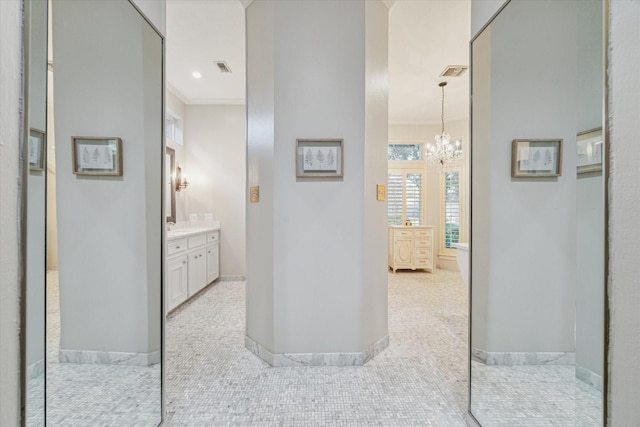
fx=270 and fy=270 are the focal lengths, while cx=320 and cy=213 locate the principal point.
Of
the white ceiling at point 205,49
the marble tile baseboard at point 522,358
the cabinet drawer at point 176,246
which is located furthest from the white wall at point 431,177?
the marble tile baseboard at point 522,358

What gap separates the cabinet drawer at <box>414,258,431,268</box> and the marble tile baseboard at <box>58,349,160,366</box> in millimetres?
4902

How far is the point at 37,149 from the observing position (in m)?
0.79

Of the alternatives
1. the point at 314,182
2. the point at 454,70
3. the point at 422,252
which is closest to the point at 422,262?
the point at 422,252

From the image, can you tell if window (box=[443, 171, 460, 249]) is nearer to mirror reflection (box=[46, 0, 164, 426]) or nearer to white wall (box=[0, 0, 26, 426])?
mirror reflection (box=[46, 0, 164, 426])

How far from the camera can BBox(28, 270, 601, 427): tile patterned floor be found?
0.99 m

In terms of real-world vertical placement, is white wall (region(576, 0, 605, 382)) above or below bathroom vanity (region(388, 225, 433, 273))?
above

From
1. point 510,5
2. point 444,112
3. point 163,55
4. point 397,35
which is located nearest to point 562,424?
point 510,5

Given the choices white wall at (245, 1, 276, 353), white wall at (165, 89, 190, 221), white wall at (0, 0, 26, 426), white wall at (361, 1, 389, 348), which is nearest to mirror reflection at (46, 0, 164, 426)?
white wall at (0, 0, 26, 426)

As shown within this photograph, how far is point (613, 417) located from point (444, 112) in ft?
18.2

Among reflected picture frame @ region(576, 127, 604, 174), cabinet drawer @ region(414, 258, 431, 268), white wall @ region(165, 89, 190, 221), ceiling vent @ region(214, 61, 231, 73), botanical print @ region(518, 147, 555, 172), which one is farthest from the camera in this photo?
cabinet drawer @ region(414, 258, 431, 268)

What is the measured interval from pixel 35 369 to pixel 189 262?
9.48ft

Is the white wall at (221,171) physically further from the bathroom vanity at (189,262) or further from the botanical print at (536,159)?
the botanical print at (536,159)

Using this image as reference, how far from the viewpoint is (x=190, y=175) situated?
182 inches

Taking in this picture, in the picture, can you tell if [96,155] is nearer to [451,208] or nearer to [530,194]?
[530,194]
